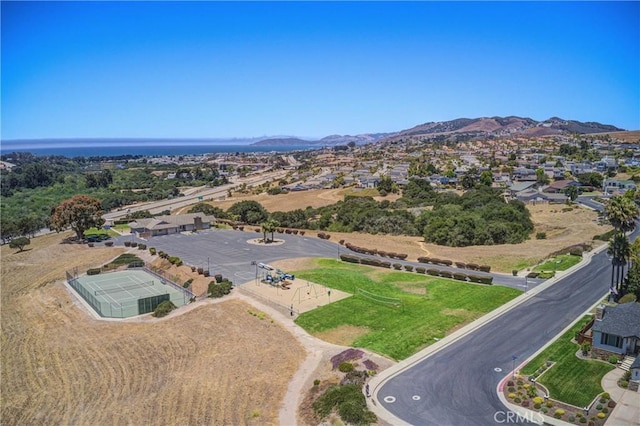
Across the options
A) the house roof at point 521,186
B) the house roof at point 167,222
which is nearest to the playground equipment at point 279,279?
the house roof at point 167,222

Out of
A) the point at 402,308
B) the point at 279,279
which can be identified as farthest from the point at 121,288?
the point at 402,308

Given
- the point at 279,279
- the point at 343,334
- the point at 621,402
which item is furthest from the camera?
the point at 279,279

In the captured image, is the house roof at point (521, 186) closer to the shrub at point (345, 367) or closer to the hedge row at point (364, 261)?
the hedge row at point (364, 261)

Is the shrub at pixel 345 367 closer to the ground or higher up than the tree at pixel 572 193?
closer to the ground

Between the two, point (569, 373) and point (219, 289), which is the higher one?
point (569, 373)

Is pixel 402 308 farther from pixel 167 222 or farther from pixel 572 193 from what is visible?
pixel 572 193

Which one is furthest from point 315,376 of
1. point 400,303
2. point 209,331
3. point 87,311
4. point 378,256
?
point 378,256

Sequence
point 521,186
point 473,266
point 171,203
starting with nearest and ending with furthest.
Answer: point 473,266 → point 521,186 → point 171,203

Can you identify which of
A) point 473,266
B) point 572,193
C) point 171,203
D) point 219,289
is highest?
point 572,193

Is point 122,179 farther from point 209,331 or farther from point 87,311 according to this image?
point 209,331
